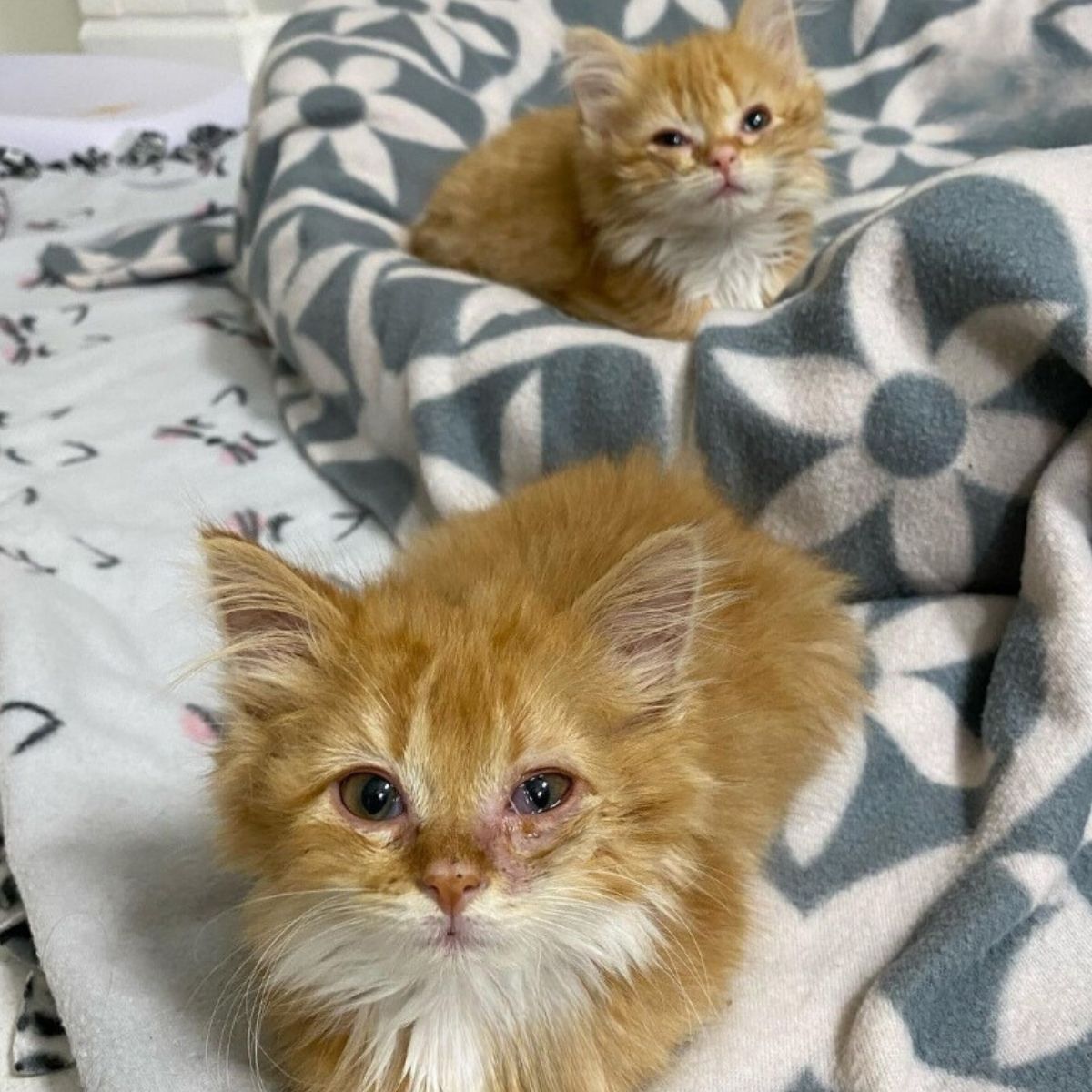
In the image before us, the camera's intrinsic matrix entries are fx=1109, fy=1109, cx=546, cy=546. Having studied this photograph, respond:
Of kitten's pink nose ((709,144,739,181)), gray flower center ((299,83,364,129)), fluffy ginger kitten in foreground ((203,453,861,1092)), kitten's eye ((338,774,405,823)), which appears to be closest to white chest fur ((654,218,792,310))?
kitten's pink nose ((709,144,739,181))

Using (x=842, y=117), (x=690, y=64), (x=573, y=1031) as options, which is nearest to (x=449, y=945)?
(x=573, y=1031)

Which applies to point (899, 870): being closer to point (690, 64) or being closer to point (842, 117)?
point (690, 64)

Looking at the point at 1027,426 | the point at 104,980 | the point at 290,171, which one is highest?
the point at 1027,426

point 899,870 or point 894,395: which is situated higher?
point 894,395

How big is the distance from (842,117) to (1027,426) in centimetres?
138

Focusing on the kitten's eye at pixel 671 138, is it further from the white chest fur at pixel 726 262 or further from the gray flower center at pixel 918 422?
the gray flower center at pixel 918 422

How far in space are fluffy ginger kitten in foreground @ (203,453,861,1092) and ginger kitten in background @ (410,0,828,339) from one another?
863 millimetres

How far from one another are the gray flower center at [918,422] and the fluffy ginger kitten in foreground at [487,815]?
14.1 inches

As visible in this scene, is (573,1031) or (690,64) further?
(690,64)

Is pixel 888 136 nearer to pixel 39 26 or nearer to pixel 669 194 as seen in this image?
pixel 669 194

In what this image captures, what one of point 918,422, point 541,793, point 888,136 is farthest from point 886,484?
point 888,136

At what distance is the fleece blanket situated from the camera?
87 cm

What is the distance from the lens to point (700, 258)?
1.65m

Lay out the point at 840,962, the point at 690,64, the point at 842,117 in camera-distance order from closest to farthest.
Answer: the point at 840,962 → the point at 690,64 → the point at 842,117
